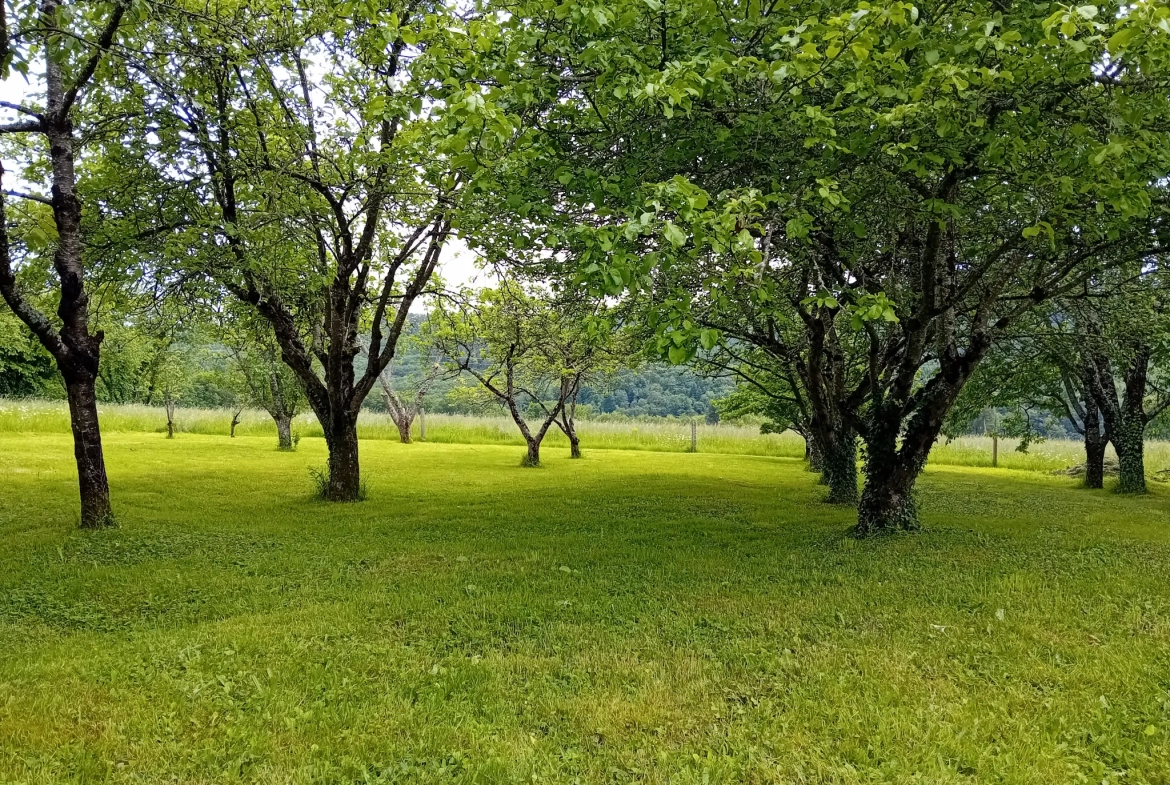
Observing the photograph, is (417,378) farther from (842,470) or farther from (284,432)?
(842,470)

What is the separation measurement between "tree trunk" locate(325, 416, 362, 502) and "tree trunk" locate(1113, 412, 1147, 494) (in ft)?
62.4

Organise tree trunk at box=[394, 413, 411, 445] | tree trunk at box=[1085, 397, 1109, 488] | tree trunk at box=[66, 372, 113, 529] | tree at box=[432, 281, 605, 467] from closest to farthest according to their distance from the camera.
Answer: tree trunk at box=[66, 372, 113, 529]
tree trunk at box=[1085, 397, 1109, 488]
tree at box=[432, 281, 605, 467]
tree trunk at box=[394, 413, 411, 445]

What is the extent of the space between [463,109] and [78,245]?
24.1 feet

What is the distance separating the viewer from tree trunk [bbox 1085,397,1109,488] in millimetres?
17234

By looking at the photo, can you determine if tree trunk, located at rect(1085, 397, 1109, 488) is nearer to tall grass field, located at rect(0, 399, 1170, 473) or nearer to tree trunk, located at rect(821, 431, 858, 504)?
tall grass field, located at rect(0, 399, 1170, 473)

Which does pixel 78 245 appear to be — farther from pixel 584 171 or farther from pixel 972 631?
pixel 972 631

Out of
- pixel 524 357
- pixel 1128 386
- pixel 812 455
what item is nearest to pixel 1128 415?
pixel 1128 386

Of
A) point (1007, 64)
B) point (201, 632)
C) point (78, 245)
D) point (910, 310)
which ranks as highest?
point (1007, 64)

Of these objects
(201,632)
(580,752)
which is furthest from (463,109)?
(201,632)

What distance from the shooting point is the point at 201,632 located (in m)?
5.25

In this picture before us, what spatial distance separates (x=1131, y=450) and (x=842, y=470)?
964 centimetres

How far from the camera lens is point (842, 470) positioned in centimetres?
1271

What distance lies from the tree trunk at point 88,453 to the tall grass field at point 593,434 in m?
22.0

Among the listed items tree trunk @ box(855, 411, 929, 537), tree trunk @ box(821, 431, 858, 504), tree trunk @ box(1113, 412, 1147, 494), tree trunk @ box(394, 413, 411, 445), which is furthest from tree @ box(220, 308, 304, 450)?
tree trunk @ box(1113, 412, 1147, 494)
